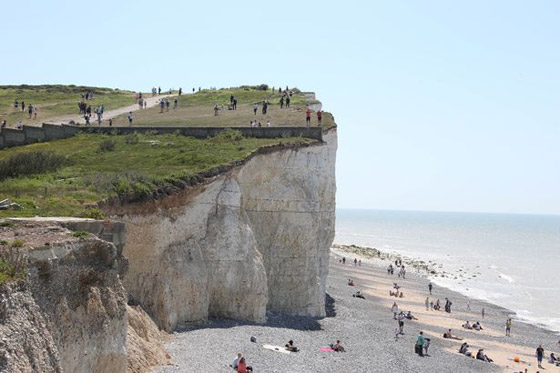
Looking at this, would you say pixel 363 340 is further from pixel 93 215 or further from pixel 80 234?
pixel 80 234

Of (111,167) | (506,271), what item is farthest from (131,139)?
(506,271)

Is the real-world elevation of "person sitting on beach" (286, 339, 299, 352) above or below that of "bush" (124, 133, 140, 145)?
below

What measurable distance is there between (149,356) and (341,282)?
4424cm

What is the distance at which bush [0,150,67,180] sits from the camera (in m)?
33.6

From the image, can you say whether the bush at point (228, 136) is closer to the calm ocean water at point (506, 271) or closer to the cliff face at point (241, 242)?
the cliff face at point (241, 242)

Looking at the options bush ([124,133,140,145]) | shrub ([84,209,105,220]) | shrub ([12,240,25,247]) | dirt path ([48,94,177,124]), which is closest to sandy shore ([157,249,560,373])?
shrub ([84,209,105,220])

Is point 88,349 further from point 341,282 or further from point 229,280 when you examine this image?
point 341,282

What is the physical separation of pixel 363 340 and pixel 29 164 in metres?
20.0

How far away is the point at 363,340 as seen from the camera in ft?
120

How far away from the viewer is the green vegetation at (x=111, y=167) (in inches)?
974

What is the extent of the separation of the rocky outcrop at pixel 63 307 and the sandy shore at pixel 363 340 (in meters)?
6.18

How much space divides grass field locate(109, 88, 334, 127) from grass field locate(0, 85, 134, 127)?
7020mm

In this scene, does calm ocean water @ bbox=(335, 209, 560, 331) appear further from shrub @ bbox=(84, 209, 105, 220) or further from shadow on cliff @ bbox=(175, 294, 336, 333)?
shrub @ bbox=(84, 209, 105, 220)

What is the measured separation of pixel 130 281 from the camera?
26.2 meters
